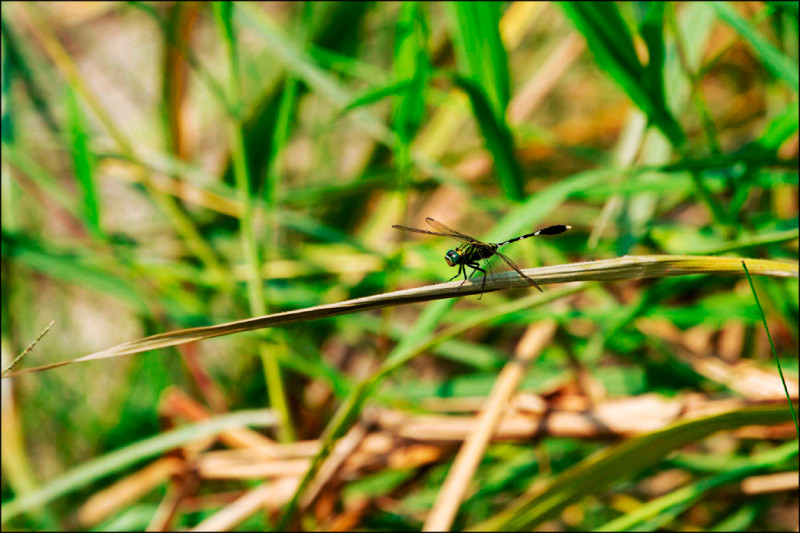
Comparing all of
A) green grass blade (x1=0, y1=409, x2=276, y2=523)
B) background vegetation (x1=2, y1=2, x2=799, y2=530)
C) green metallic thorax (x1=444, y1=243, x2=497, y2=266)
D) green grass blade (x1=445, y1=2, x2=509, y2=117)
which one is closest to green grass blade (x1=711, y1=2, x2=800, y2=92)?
background vegetation (x1=2, y1=2, x2=799, y2=530)

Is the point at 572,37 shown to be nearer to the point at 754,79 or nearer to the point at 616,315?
the point at 754,79

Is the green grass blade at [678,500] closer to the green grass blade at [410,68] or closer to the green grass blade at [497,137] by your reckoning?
the green grass blade at [497,137]

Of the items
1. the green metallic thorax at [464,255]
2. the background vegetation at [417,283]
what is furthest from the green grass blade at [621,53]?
the green metallic thorax at [464,255]

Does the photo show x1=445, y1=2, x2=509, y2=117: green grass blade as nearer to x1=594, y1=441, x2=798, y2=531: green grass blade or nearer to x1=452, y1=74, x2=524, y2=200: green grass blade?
x1=452, y1=74, x2=524, y2=200: green grass blade

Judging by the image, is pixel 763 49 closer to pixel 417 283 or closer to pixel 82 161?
pixel 417 283

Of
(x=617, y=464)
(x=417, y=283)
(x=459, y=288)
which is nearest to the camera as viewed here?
(x=459, y=288)

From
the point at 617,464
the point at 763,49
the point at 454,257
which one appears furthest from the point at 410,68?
the point at 617,464
